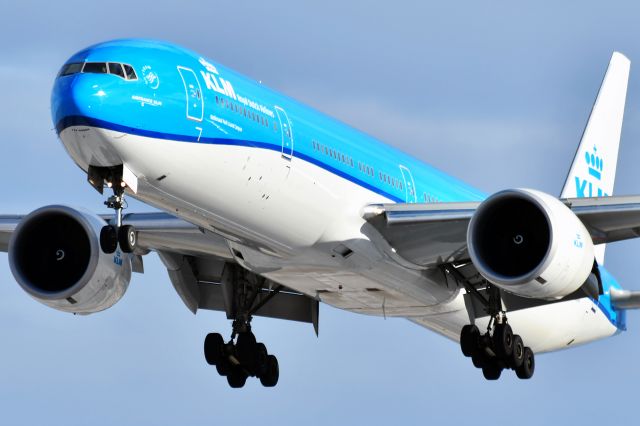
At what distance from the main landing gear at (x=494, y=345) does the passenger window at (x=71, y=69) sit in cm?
1136

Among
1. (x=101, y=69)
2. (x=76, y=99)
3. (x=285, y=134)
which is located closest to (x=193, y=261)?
(x=285, y=134)

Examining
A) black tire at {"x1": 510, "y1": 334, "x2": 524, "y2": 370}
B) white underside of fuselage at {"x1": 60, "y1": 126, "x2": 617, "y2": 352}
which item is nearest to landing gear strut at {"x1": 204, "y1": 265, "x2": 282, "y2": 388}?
white underside of fuselage at {"x1": 60, "y1": 126, "x2": 617, "y2": 352}

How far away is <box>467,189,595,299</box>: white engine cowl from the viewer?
26.6 meters

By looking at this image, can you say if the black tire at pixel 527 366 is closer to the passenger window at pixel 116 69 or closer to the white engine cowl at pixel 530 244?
the white engine cowl at pixel 530 244

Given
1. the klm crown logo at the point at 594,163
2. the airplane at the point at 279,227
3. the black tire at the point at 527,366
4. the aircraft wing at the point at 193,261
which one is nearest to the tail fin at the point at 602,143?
the klm crown logo at the point at 594,163

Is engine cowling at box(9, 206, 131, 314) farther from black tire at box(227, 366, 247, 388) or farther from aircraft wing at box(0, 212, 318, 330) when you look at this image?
black tire at box(227, 366, 247, 388)

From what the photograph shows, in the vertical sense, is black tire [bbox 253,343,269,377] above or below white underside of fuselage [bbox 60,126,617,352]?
below

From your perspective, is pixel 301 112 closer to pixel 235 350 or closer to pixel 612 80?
pixel 235 350

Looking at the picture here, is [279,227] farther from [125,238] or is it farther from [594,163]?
→ [594,163]

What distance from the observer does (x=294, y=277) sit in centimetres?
2864

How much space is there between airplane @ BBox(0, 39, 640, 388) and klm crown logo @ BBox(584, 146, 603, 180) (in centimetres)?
513

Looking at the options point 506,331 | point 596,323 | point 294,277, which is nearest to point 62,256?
point 294,277

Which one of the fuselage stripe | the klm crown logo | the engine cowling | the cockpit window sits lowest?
the engine cowling

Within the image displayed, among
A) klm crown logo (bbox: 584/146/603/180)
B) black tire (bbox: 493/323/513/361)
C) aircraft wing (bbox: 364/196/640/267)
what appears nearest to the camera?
aircraft wing (bbox: 364/196/640/267)
